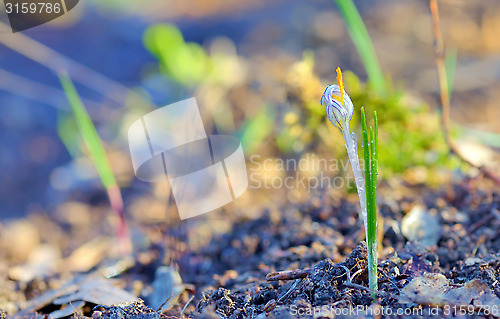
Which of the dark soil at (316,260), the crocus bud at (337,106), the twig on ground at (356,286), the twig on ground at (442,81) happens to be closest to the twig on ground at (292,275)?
the dark soil at (316,260)

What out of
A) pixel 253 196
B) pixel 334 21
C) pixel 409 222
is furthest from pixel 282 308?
pixel 334 21

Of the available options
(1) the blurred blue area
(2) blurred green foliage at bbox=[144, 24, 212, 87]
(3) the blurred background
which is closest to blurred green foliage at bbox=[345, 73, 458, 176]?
(3) the blurred background

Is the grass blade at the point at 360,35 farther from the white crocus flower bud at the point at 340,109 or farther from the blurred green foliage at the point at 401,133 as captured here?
the white crocus flower bud at the point at 340,109

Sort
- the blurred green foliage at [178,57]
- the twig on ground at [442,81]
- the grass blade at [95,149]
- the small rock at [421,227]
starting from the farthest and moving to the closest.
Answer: the blurred green foliage at [178,57] → the grass blade at [95,149] → the twig on ground at [442,81] → the small rock at [421,227]

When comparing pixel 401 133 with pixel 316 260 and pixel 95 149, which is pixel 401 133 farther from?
pixel 95 149

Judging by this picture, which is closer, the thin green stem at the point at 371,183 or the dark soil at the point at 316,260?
the thin green stem at the point at 371,183

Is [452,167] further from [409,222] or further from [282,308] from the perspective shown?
[282,308]

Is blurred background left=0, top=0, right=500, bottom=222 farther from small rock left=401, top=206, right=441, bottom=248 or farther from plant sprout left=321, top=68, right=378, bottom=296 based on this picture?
plant sprout left=321, top=68, right=378, bottom=296

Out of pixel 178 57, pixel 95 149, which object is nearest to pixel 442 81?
pixel 95 149
